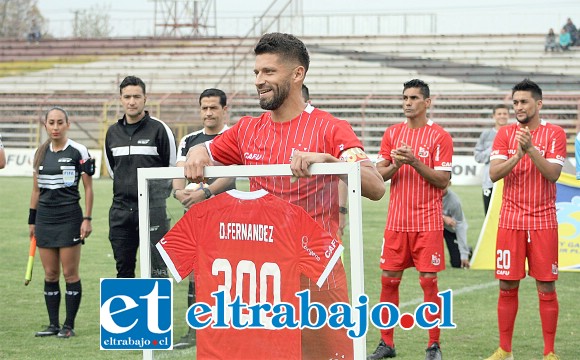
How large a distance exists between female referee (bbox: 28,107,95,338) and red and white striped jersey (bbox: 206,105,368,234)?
3827 mm

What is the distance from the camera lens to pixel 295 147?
13.6ft

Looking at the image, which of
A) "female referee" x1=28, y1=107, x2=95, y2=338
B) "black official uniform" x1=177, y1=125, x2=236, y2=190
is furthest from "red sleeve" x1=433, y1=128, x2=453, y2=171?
"female referee" x1=28, y1=107, x2=95, y2=338

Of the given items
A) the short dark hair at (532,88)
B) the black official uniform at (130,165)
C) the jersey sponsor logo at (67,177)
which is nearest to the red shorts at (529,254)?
the short dark hair at (532,88)

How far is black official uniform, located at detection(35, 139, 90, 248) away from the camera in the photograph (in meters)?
7.89

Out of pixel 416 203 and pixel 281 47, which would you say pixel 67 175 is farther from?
pixel 281 47

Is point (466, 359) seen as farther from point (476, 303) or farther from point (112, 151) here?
point (112, 151)

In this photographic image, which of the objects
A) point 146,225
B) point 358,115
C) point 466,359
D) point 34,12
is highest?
point 34,12

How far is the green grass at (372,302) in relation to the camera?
23.9ft

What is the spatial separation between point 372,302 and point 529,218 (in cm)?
283

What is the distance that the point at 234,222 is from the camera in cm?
391

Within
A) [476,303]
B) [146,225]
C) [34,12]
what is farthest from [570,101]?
[34,12]

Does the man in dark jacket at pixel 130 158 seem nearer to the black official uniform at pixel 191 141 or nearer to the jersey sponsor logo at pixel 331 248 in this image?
the black official uniform at pixel 191 141

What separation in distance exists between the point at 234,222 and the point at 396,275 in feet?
11.8

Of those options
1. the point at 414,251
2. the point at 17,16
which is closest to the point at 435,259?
the point at 414,251
